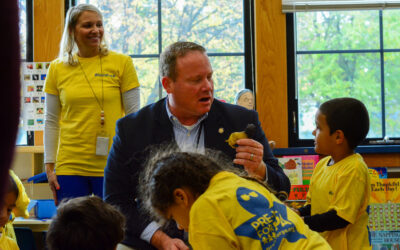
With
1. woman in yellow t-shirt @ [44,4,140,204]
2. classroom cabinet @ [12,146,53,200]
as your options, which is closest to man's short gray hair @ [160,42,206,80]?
woman in yellow t-shirt @ [44,4,140,204]

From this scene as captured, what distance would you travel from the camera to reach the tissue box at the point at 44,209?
11.8 ft

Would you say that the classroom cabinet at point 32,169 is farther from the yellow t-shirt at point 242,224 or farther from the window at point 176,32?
the yellow t-shirt at point 242,224

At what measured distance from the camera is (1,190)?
19 centimetres

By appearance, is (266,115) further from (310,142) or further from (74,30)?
(74,30)

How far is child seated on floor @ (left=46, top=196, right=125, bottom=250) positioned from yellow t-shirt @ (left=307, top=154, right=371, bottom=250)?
104 centimetres

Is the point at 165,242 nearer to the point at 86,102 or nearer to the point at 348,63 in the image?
the point at 86,102

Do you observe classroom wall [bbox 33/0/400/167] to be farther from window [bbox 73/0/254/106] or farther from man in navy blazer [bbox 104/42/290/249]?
man in navy blazer [bbox 104/42/290/249]

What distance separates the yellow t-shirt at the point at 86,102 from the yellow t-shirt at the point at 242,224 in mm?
1404

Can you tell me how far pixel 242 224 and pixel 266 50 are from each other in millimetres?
2828

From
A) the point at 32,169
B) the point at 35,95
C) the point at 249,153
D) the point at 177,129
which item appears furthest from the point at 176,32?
the point at 249,153

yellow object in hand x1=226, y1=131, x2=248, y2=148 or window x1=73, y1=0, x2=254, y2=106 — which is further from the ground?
window x1=73, y1=0, x2=254, y2=106

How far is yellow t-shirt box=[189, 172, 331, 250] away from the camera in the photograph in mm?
1359

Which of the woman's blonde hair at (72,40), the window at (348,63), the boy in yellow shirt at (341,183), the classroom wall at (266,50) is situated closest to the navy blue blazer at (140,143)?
the boy in yellow shirt at (341,183)

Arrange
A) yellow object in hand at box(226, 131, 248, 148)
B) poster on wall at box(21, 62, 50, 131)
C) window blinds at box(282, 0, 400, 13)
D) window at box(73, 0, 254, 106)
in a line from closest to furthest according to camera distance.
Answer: yellow object in hand at box(226, 131, 248, 148) < window blinds at box(282, 0, 400, 13) < poster on wall at box(21, 62, 50, 131) < window at box(73, 0, 254, 106)
